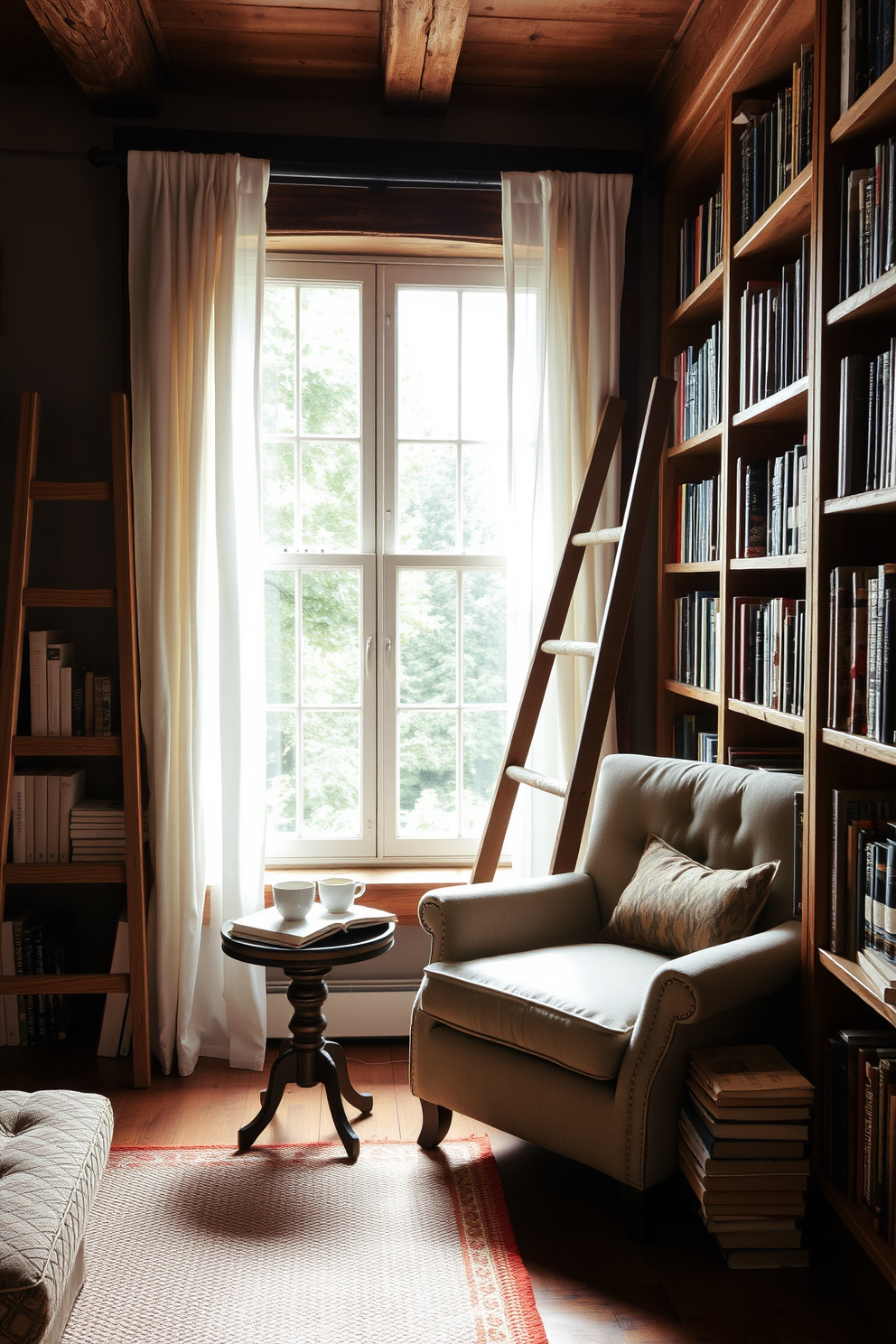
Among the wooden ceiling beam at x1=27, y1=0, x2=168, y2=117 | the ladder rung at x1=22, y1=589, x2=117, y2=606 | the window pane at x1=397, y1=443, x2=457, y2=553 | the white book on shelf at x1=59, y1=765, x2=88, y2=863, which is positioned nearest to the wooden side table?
the white book on shelf at x1=59, y1=765, x2=88, y2=863

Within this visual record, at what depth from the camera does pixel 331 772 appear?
335 centimetres

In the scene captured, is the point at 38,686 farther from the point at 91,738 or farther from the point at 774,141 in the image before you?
the point at 774,141

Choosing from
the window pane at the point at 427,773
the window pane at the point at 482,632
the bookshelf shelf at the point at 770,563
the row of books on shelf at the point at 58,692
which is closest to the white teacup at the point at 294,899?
the row of books on shelf at the point at 58,692

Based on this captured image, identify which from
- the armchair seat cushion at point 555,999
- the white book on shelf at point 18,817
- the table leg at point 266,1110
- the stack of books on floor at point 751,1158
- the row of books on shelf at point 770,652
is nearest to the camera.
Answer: the stack of books on floor at point 751,1158

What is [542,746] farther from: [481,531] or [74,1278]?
[74,1278]

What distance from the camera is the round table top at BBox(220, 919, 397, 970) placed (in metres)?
2.37

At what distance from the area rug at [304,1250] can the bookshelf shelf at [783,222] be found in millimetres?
2202

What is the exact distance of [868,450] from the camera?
1947 millimetres

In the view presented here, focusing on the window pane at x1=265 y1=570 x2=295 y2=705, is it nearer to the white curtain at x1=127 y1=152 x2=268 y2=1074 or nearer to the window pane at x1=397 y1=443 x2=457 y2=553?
the white curtain at x1=127 y1=152 x2=268 y2=1074

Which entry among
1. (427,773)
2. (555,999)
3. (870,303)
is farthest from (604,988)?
(870,303)

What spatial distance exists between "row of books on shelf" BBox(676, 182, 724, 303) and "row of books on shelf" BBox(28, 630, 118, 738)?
80.0 inches

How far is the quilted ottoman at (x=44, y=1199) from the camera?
145cm

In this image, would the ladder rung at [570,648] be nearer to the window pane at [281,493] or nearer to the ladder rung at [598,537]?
the ladder rung at [598,537]

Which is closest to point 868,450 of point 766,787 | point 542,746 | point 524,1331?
point 766,787
